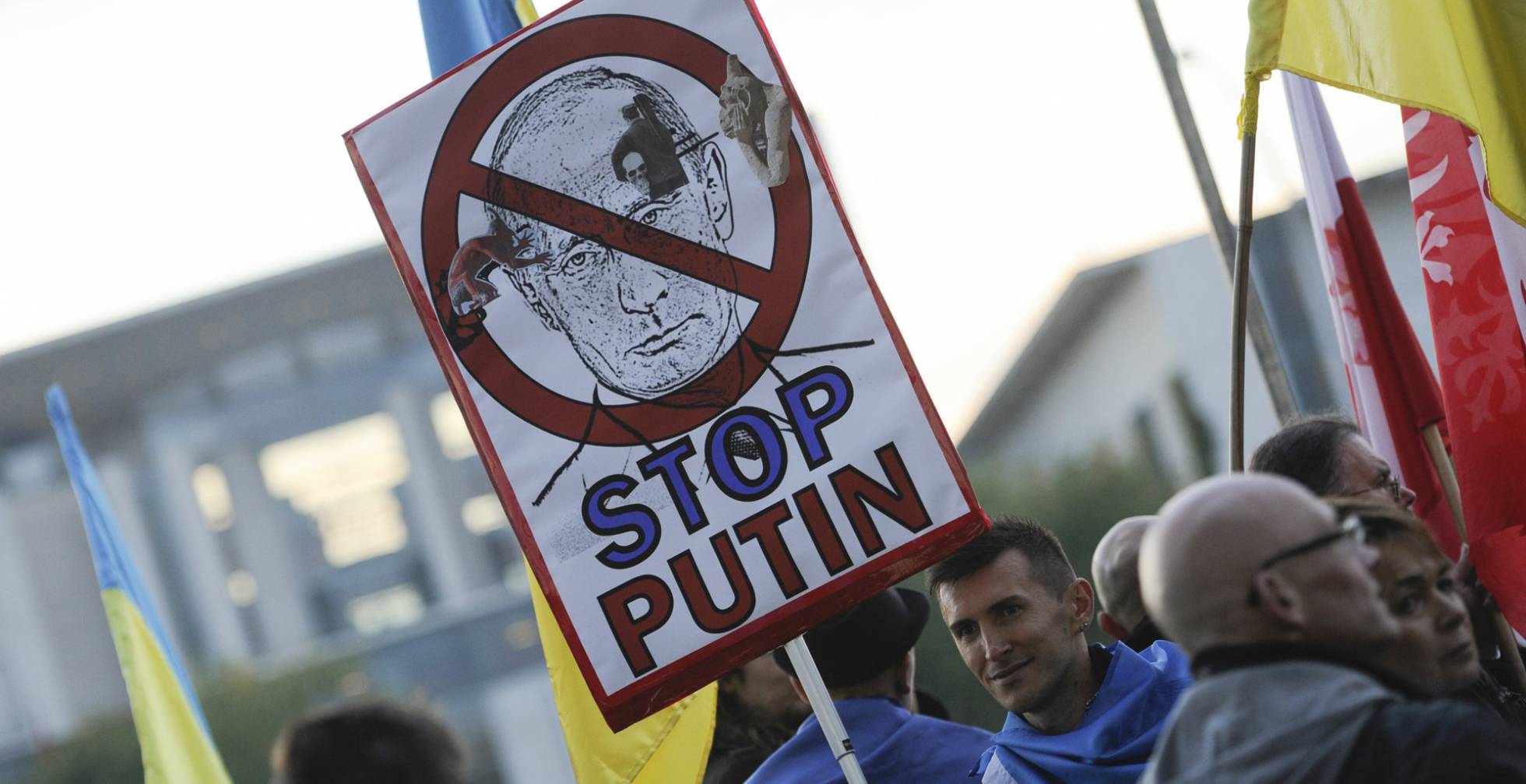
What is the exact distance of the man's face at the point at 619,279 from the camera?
3.22m

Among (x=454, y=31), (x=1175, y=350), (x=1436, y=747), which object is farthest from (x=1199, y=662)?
(x=1175, y=350)

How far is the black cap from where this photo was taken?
3.72 m

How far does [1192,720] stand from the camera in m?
1.91

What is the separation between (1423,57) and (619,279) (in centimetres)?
162

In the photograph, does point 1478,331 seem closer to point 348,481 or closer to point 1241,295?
point 1241,295

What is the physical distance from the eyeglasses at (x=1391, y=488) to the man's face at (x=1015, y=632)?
0.69 m

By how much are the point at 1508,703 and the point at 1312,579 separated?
57.0 inches

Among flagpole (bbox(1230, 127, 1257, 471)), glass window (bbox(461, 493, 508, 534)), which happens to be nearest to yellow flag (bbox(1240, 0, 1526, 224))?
flagpole (bbox(1230, 127, 1257, 471))

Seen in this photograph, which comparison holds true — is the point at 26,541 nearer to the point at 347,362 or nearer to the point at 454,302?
the point at 347,362

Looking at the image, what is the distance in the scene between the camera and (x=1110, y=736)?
123 inches

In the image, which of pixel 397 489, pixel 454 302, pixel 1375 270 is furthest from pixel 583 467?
pixel 397 489

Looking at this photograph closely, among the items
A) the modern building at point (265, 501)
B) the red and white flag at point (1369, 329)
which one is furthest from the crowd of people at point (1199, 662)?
the modern building at point (265, 501)

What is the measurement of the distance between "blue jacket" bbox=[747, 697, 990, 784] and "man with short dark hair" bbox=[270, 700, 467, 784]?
1.40m

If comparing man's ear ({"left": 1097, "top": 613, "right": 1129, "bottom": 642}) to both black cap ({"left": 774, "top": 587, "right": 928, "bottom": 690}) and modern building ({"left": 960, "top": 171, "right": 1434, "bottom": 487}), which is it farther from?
modern building ({"left": 960, "top": 171, "right": 1434, "bottom": 487})
